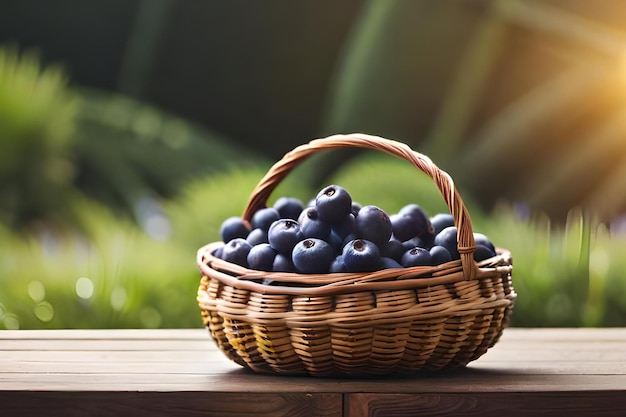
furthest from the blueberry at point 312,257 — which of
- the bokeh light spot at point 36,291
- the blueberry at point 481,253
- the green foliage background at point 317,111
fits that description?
the green foliage background at point 317,111

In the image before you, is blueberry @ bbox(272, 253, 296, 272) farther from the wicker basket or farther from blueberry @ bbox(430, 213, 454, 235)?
blueberry @ bbox(430, 213, 454, 235)

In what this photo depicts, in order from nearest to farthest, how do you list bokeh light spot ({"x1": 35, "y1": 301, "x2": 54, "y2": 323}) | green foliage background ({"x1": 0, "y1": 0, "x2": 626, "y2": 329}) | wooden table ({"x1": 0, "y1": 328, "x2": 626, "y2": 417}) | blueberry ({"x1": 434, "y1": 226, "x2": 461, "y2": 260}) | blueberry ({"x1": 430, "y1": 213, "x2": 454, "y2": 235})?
wooden table ({"x1": 0, "y1": 328, "x2": 626, "y2": 417}) → blueberry ({"x1": 434, "y1": 226, "x2": 461, "y2": 260}) → blueberry ({"x1": 430, "y1": 213, "x2": 454, "y2": 235}) → bokeh light spot ({"x1": 35, "y1": 301, "x2": 54, "y2": 323}) → green foliage background ({"x1": 0, "y1": 0, "x2": 626, "y2": 329})

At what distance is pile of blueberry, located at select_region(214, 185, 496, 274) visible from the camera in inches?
39.1

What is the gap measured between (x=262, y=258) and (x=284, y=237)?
0.04m

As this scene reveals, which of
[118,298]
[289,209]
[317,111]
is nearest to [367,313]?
[289,209]

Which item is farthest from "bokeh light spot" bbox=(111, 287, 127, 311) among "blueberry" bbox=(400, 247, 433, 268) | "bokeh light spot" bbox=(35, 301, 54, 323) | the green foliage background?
"blueberry" bbox=(400, 247, 433, 268)

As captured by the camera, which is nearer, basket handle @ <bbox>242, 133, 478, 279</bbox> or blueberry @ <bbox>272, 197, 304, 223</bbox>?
basket handle @ <bbox>242, 133, 478, 279</bbox>

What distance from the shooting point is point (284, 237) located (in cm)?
103

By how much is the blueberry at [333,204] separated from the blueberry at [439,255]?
0.41 ft

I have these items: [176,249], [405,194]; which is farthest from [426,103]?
[176,249]

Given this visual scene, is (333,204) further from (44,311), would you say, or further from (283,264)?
(44,311)

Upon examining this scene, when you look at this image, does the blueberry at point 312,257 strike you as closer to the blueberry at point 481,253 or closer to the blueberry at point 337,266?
the blueberry at point 337,266

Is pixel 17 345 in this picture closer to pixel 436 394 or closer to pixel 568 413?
pixel 436 394

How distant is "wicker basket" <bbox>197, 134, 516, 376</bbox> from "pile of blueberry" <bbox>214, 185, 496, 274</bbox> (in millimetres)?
22
